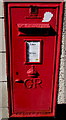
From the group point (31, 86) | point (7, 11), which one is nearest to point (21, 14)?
point (7, 11)

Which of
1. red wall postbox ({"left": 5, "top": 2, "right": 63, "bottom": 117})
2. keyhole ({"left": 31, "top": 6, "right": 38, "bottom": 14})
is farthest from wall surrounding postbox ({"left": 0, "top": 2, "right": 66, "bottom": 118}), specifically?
keyhole ({"left": 31, "top": 6, "right": 38, "bottom": 14})

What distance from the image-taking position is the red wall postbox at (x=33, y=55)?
5.90 feet

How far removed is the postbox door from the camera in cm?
180

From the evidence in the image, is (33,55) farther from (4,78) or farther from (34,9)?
(4,78)

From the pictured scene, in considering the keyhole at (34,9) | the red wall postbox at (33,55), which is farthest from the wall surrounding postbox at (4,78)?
the keyhole at (34,9)

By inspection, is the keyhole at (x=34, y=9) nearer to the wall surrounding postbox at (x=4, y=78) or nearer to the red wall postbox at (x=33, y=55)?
the red wall postbox at (x=33, y=55)

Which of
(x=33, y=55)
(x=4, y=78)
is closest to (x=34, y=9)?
(x=33, y=55)

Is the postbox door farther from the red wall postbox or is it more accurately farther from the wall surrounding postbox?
the wall surrounding postbox

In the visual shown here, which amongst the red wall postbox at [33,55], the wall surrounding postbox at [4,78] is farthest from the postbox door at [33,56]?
the wall surrounding postbox at [4,78]

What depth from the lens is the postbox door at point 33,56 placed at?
5.90 ft

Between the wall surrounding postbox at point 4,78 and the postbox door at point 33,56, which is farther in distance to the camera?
the wall surrounding postbox at point 4,78

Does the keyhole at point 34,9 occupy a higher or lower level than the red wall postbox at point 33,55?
higher

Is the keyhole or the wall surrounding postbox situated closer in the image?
the keyhole

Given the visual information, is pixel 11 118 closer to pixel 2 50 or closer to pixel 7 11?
pixel 2 50
